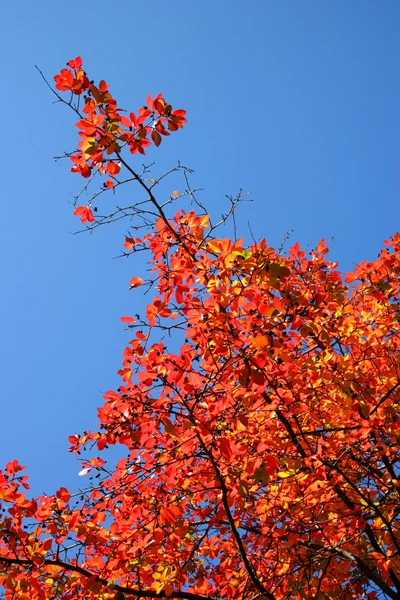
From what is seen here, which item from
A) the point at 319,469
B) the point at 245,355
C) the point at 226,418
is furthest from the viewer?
the point at 319,469

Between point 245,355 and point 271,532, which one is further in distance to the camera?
point 271,532

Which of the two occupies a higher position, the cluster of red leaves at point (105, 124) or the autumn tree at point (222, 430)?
the cluster of red leaves at point (105, 124)

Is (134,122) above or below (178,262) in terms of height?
above

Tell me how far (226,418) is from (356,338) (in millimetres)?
2095

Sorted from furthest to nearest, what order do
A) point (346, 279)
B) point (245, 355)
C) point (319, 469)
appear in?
point (346, 279) < point (319, 469) < point (245, 355)

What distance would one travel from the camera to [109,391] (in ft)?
13.1

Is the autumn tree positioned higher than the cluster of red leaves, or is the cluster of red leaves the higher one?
the cluster of red leaves

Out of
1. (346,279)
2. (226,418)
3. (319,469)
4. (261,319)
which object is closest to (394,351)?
(346,279)

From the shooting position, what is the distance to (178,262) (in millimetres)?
4820

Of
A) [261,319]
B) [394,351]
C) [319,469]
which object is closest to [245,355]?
[261,319]

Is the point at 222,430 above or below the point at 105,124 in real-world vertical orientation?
below

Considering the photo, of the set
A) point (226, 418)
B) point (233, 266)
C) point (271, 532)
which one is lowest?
point (271, 532)

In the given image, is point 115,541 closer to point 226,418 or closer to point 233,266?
point 226,418

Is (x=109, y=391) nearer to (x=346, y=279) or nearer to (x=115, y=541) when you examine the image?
(x=115, y=541)
